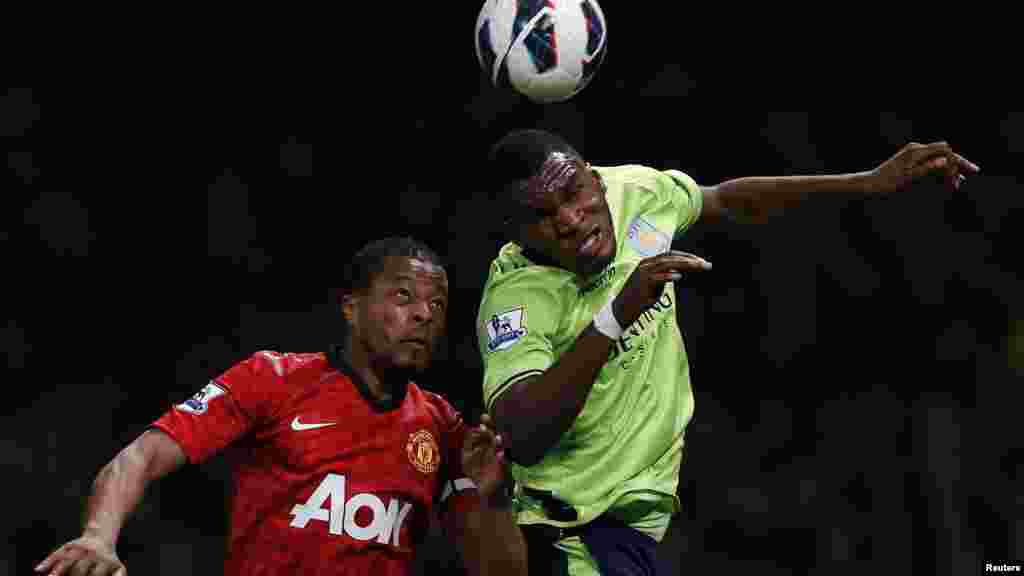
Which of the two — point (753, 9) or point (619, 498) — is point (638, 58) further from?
point (619, 498)

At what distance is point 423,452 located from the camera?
4176 mm

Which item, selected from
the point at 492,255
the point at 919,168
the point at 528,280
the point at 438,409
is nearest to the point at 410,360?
the point at 438,409

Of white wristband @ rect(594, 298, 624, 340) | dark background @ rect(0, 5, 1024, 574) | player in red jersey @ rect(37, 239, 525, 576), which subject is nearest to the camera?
white wristband @ rect(594, 298, 624, 340)

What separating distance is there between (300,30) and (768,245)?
2.88m

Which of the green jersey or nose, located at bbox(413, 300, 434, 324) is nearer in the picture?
the green jersey

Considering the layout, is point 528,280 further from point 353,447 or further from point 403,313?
point 353,447

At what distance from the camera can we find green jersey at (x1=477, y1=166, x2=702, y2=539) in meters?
3.81

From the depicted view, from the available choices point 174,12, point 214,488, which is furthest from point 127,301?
point 174,12

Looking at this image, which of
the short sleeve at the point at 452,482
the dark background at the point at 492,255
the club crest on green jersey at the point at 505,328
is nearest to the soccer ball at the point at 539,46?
the club crest on green jersey at the point at 505,328

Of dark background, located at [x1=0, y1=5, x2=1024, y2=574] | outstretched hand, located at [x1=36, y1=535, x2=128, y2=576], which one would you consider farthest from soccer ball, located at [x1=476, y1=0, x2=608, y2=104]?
dark background, located at [x1=0, y1=5, x2=1024, y2=574]

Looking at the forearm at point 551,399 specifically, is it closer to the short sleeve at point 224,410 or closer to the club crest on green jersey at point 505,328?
the club crest on green jersey at point 505,328

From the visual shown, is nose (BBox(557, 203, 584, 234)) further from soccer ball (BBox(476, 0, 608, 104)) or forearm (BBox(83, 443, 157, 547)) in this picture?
forearm (BBox(83, 443, 157, 547))

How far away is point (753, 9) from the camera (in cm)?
871

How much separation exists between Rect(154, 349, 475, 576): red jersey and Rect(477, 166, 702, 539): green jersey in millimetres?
320
